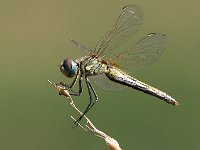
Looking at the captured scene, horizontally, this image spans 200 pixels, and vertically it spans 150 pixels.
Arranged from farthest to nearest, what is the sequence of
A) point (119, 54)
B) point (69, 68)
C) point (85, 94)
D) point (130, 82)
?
point (85, 94) → point (130, 82) → point (119, 54) → point (69, 68)

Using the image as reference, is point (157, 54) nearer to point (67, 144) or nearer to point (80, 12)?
point (67, 144)

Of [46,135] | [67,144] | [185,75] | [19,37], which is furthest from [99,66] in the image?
[19,37]

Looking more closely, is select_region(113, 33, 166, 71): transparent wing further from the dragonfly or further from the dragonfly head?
the dragonfly head

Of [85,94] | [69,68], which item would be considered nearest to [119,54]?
[69,68]

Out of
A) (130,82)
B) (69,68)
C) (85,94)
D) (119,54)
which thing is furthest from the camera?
(85,94)

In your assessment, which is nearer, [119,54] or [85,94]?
[119,54]

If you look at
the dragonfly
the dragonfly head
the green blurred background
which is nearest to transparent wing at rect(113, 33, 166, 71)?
the dragonfly

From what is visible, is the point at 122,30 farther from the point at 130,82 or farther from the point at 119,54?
the point at 130,82
